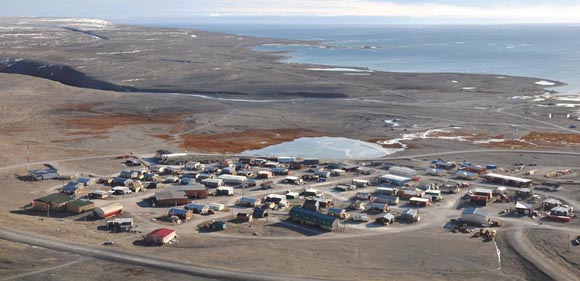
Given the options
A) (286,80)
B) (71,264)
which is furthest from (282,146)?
(286,80)

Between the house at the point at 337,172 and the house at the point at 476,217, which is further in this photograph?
the house at the point at 337,172

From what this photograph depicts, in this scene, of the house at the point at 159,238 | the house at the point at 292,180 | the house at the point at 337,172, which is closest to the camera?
the house at the point at 159,238

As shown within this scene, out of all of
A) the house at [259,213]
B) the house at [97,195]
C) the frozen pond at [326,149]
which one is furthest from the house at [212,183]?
the frozen pond at [326,149]

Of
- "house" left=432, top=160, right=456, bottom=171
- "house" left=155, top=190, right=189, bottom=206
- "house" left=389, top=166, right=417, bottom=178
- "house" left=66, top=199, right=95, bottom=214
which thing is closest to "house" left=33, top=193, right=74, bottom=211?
"house" left=66, top=199, right=95, bottom=214

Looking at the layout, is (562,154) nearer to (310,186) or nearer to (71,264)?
(310,186)

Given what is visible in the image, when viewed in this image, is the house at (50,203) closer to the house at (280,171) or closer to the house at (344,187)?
the house at (280,171)

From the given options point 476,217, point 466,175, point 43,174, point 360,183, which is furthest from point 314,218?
point 43,174
